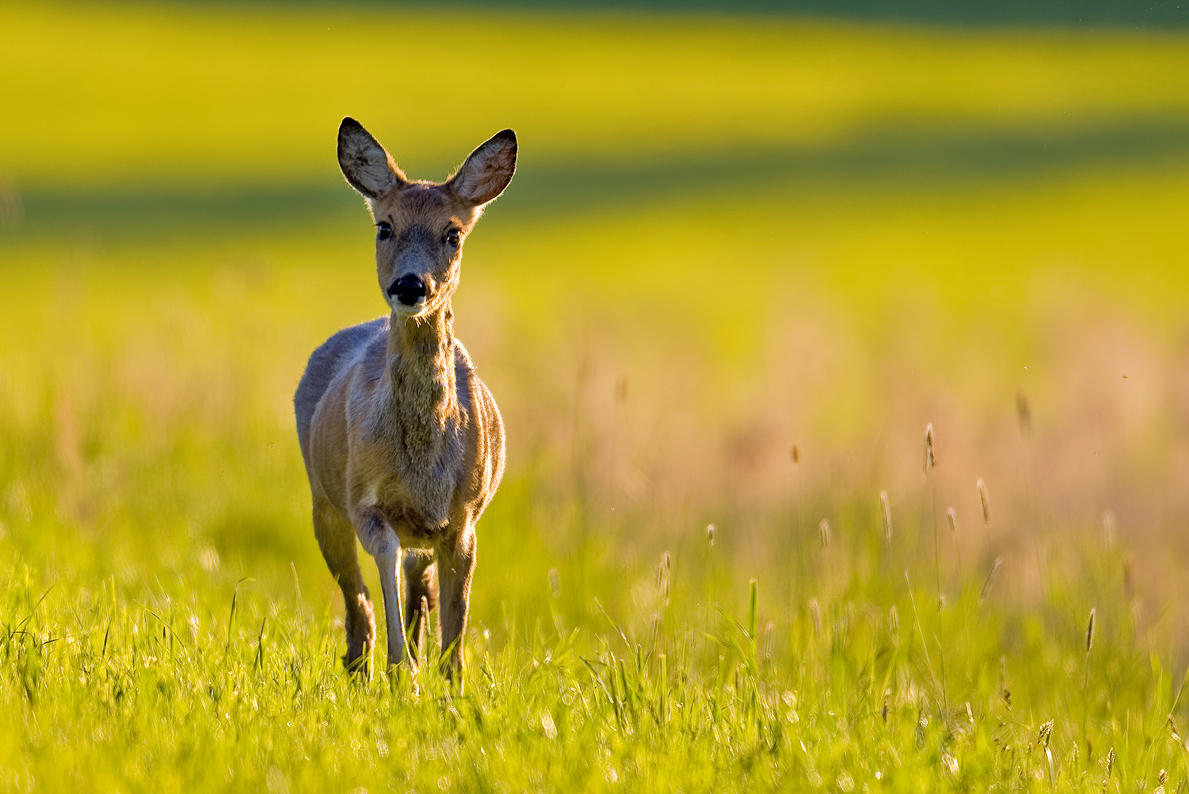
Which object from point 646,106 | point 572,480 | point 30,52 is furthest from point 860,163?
point 572,480

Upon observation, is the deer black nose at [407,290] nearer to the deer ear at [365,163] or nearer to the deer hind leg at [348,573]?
the deer ear at [365,163]

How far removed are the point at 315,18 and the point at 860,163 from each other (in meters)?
23.9

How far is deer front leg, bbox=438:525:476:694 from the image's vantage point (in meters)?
6.43

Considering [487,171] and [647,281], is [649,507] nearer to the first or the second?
[487,171]

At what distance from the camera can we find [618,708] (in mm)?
→ 5301

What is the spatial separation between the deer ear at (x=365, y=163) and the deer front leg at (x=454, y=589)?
1.58 m

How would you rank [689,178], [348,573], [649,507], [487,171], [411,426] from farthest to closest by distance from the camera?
1. [689,178]
2. [649,507]
3. [348,573]
4. [487,171]
5. [411,426]

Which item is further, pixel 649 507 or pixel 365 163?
pixel 649 507

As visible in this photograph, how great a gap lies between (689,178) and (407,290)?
28.2m

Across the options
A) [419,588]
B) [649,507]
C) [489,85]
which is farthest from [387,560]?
[489,85]

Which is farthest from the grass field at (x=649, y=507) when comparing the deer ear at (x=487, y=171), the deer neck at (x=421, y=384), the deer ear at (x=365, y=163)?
the deer ear at (x=365, y=163)

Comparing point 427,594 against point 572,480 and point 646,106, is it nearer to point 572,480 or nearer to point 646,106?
point 572,480

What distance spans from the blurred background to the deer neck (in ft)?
5.27

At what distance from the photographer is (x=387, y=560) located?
20.2 ft
